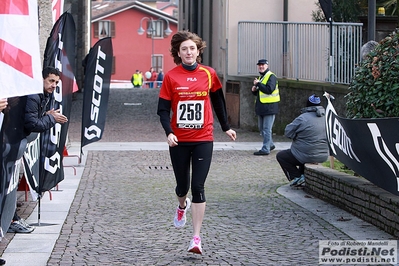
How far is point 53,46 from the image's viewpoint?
9195mm

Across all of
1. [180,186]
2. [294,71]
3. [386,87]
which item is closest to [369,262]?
[180,186]

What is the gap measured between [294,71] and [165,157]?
22.2ft

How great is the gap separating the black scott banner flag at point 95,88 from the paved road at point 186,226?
1.99 feet

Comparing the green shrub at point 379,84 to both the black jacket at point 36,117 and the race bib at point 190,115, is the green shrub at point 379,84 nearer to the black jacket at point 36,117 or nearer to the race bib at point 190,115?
the race bib at point 190,115

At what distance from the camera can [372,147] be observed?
8.01 m

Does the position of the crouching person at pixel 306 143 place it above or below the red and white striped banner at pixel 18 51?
below

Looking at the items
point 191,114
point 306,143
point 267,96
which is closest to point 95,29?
point 267,96

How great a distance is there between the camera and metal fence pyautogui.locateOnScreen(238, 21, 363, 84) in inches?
747

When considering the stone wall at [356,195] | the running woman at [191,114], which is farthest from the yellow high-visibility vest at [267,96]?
the running woman at [191,114]

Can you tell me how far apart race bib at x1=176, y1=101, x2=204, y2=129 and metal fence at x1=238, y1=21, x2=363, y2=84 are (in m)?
10.5

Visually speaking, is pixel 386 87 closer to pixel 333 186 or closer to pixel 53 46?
pixel 333 186

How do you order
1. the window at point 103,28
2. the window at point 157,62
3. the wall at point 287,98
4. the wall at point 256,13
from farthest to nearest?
1. the window at point 103,28
2. the window at point 157,62
3. the wall at point 256,13
4. the wall at point 287,98

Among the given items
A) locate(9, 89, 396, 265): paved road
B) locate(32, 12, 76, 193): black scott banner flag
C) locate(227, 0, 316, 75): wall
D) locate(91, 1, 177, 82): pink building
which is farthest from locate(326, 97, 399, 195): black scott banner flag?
locate(91, 1, 177, 82): pink building

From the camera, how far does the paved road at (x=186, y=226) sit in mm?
7184
